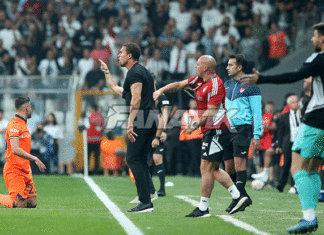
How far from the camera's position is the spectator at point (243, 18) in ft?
64.5

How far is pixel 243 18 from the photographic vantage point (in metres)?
20.0

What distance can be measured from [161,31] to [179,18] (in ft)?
2.97

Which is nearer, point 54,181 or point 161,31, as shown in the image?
point 54,181

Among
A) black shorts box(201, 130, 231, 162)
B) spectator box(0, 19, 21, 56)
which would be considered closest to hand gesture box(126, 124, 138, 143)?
black shorts box(201, 130, 231, 162)

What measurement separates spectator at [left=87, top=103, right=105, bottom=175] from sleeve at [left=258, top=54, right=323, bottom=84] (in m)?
12.5

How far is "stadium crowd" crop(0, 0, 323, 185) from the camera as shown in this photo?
17.9m

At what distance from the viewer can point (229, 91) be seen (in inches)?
331

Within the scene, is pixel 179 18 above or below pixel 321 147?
above

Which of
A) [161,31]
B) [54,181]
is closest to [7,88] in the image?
[54,181]

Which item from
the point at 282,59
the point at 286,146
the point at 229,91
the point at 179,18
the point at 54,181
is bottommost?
the point at 54,181

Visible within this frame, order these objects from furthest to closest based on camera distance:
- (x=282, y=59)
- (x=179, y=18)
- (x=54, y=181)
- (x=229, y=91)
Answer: (x=179, y=18)
(x=282, y=59)
(x=54, y=181)
(x=229, y=91)

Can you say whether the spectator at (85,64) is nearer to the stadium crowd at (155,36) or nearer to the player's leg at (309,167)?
the stadium crowd at (155,36)

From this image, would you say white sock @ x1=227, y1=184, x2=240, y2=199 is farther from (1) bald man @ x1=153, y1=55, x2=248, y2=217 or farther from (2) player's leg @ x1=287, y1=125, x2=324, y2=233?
(2) player's leg @ x1=287, y1=125, x2=324, y2=233

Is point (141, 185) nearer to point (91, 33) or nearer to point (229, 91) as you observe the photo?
point (229, 91)
